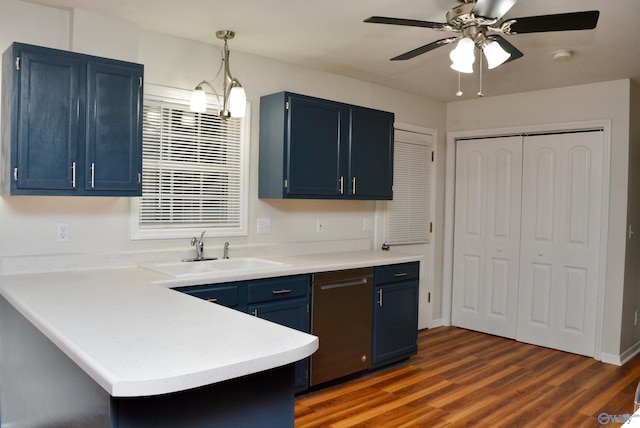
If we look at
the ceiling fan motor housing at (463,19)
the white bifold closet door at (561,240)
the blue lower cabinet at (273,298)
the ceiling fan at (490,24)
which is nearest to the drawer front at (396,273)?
the blue lower cabinet at (273,298)

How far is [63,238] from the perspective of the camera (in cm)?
282

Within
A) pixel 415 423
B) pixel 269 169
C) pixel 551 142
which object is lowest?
pixel 415 423

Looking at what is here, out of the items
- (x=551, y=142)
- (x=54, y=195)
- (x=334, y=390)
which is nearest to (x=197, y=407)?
(x=54, y=195)

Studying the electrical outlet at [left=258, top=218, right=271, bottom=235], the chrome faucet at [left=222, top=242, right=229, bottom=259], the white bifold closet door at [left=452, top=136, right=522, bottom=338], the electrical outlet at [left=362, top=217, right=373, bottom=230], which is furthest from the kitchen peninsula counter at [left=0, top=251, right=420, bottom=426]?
the white bifold closet door at [left=452, top=136, right=522, bottom=338]

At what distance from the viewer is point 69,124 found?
256cm

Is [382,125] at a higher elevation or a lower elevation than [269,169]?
higher

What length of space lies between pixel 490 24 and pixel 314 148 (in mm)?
1601

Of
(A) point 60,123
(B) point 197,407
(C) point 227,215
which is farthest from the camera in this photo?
(C) point 227,215

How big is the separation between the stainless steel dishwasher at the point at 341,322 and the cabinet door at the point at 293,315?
0.07 metres

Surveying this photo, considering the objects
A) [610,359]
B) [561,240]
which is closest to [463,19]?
[561,240]

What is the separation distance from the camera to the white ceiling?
8.85 feet

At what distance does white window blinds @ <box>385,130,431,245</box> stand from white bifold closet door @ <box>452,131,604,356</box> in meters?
0.41

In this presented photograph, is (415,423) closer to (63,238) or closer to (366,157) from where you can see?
(366,157)

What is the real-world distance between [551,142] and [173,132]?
3392 mm
